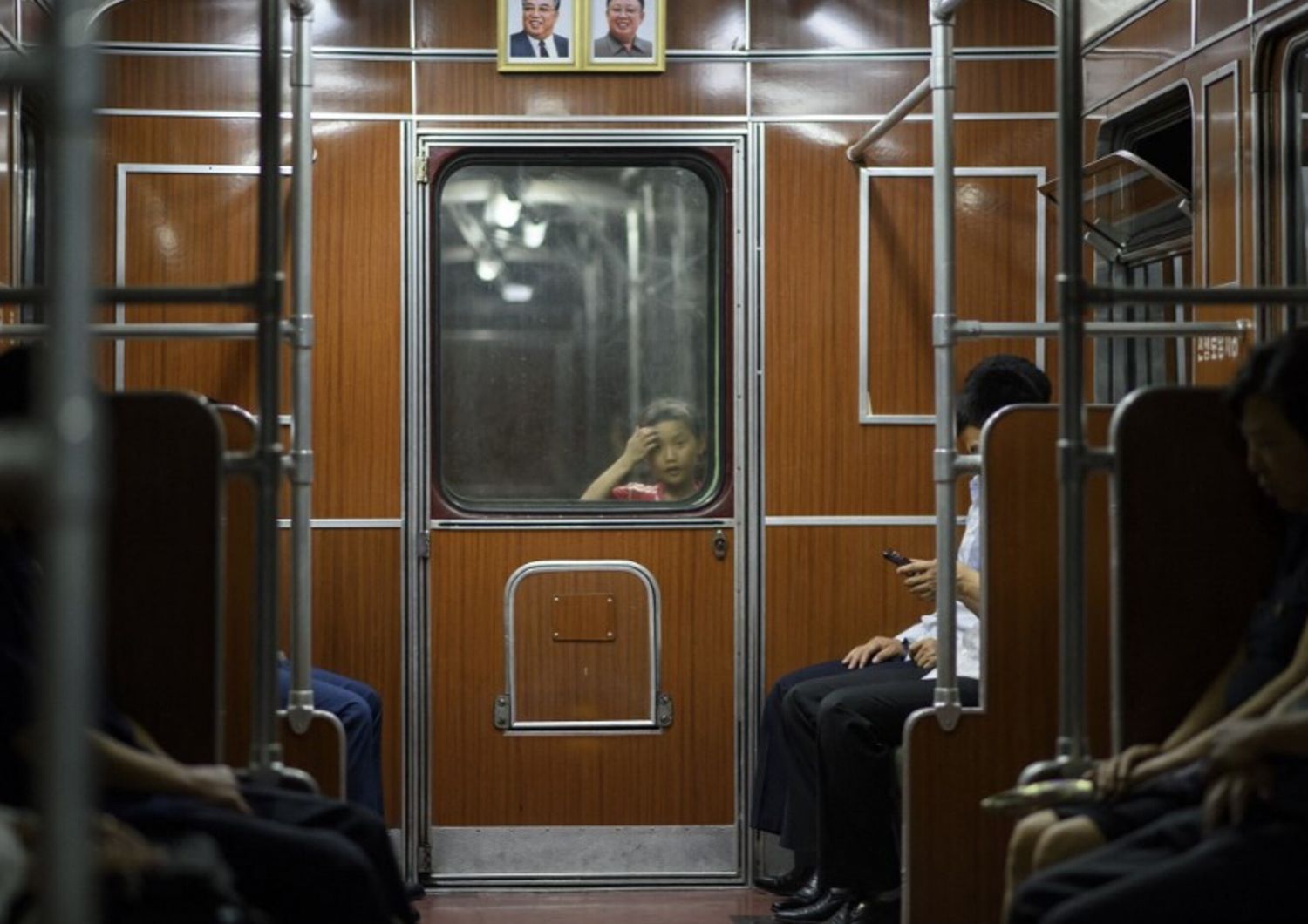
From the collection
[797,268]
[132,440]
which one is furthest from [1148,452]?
[797,268]

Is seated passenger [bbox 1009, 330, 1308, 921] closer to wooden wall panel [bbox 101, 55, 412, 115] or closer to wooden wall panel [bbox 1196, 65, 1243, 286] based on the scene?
wooden wall panel [bbox 1196, 65, 1243, 286]

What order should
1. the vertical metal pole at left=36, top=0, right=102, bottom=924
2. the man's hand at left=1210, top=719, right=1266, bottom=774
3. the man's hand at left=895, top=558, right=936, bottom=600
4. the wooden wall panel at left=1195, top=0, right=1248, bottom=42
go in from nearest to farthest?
the vertical metal pole at left=36, top=0, right=102, bottom=924, the man's hand at left=1210, top=719, right=1266, bottom=774, the wooden wall panel at left=1195, top=0, right=1248, bottom=42, the man's hand at left=895, top=558, right=936, bottom=600

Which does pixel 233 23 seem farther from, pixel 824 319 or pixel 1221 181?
pixel 1221 181

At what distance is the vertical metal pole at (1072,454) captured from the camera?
3412 millimetres

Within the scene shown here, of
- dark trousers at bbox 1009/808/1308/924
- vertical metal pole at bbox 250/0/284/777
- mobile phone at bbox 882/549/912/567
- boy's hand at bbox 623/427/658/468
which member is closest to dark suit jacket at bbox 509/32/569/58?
boy's hand at bbox 623/427/658/468

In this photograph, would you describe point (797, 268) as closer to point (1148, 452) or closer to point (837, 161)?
point (837, 161)

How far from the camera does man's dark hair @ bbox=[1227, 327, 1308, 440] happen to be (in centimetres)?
307

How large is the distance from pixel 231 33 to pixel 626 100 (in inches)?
49.1

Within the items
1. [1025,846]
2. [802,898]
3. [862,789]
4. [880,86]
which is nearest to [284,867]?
[1025,846]

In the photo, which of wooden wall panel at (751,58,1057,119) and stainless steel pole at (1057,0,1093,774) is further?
wooden wall panel at (751,58,1057,119)

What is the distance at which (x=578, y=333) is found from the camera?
6.06 meters

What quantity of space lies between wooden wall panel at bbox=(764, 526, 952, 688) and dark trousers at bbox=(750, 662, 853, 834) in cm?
19

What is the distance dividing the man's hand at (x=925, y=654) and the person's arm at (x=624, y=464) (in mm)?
1145

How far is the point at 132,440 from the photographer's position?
353 centimetres
